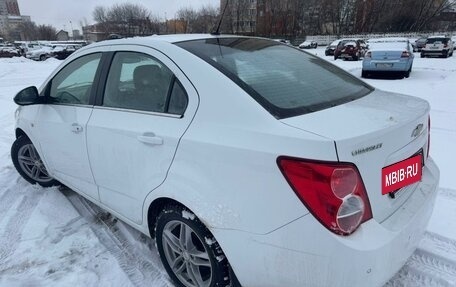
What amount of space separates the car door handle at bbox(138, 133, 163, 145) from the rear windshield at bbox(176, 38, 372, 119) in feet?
1.82

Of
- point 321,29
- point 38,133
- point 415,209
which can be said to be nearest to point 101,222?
point 38,133

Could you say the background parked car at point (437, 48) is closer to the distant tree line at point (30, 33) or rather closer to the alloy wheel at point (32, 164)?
the alloy wheel at point (32, 164)

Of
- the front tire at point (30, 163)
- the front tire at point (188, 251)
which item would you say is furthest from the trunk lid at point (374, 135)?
the front tire at point (30, 163)

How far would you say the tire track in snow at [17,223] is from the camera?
2.87 metres

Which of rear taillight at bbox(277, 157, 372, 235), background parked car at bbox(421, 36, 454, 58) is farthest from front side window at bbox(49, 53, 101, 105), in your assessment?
background parked car at bbox(421, 36, 454, 58)

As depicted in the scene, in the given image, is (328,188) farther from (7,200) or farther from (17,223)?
(7,200)

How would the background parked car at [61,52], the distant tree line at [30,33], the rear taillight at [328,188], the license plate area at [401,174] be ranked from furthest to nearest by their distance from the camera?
the distant tree line at [30,33] < the background parked car at [61,52] < the license plate area at [401,174] < the rear taillight at [328,188]

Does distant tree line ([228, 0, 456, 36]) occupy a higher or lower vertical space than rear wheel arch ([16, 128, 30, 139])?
higher

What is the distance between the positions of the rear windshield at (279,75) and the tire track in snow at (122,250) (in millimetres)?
1500

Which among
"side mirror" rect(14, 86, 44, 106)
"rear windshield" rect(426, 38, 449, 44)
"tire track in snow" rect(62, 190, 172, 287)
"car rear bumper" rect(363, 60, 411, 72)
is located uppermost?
"side mirror" rect(14, 86, 44, 106)

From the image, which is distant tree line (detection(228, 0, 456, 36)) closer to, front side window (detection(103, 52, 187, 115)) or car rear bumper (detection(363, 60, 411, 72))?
car rear bumper (detection(363, 60, 411, 72))

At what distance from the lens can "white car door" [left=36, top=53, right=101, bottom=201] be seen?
276cm

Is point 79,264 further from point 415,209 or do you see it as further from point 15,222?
point 415,209

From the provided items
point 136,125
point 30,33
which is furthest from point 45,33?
point 136,125
